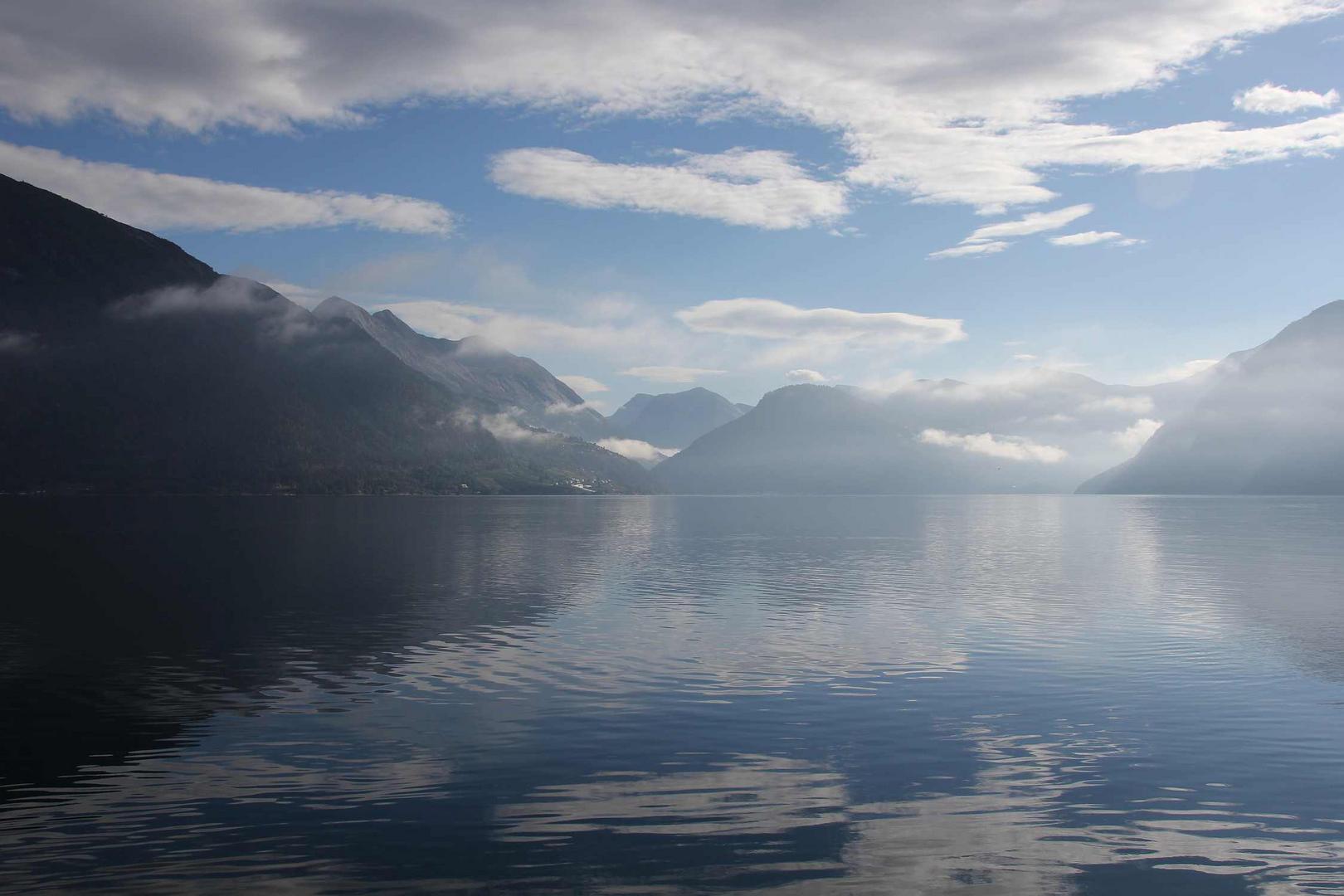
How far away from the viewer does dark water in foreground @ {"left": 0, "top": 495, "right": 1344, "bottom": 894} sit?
22.4 meters

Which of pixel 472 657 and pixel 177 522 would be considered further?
pixel 177 522

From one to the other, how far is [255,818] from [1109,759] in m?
27.7

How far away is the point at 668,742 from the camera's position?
3319 centimetres

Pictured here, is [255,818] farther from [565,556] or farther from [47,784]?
[565,556]

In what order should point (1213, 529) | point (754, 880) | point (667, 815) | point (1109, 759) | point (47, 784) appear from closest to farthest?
point (754, 880)
point (667, 815)
point (47, 784)
point (1109, 759)
point (1213, 529)

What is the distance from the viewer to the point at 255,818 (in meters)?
24.9

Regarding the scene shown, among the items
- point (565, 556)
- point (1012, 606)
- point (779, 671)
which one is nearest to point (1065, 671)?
point (779, 671)

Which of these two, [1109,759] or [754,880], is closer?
[754,880]

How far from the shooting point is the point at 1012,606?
237ft

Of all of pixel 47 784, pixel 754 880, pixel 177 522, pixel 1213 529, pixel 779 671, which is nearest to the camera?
pixel 754 880

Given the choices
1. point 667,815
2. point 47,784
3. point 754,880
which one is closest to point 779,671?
point 667,815

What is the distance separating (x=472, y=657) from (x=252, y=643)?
47.6ft

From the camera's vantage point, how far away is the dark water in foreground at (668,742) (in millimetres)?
22375

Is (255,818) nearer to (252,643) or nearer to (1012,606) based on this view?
(252,643)
